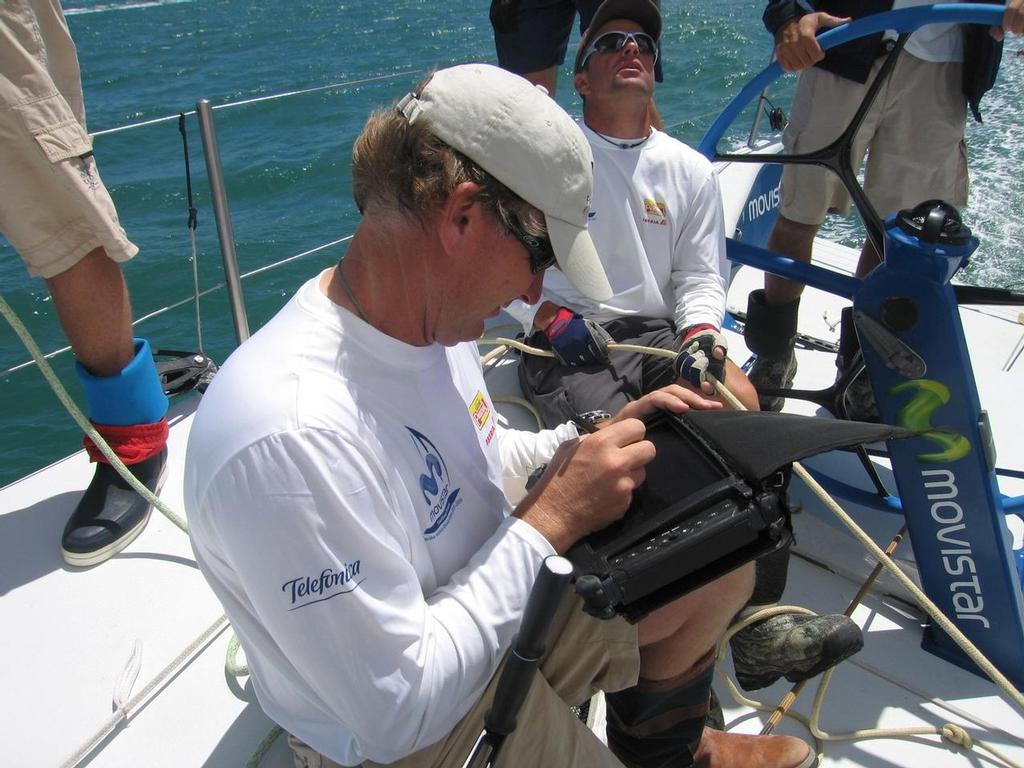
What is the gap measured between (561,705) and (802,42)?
151 cm

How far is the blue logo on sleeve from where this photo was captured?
102 centimetres

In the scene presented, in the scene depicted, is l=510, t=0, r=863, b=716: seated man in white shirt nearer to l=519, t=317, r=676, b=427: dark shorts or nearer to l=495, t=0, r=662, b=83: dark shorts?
l=519, t=317, r=676, b=427: dark shorts

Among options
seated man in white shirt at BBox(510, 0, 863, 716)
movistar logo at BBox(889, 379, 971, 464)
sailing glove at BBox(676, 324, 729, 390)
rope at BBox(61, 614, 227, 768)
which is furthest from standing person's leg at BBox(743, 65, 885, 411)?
rope at BBox(61, 614, 227, 768)

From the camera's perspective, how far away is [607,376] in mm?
2080

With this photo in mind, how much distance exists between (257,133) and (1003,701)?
23.5ft

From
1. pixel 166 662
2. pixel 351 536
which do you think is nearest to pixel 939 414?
pixel 351 536

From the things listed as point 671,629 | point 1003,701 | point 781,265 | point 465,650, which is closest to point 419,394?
point 465,650

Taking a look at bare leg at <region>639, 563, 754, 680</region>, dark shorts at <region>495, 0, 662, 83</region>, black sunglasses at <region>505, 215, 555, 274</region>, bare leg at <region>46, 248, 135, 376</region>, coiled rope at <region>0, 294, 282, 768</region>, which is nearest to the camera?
black sunglasses at <region>505, 215, 555, 274</region>

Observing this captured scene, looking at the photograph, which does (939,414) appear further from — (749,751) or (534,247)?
(534,247)

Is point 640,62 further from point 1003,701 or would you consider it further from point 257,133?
point 257,133

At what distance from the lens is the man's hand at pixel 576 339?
203 cm

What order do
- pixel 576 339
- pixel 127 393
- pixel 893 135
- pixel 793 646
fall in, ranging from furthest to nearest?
pixel 893 135, pixel 576 339, pixel 127 393, pixel 793 646

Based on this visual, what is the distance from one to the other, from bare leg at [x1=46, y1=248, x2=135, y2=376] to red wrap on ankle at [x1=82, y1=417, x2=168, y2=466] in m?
0.13

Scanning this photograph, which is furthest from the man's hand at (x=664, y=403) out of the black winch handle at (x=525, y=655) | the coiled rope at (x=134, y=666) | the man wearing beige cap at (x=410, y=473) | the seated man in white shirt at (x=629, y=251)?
the coiled rope at (x=134, y=666)
